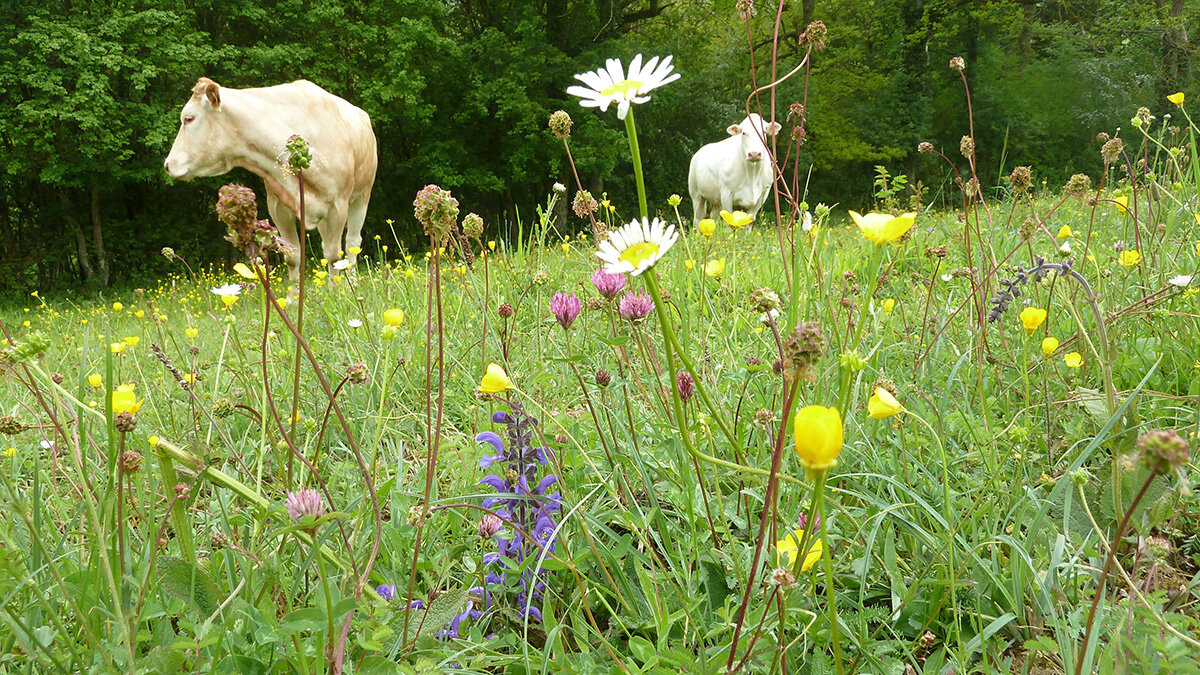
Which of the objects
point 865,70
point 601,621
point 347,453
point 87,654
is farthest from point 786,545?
point 865,70

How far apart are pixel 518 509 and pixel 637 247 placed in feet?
1.71

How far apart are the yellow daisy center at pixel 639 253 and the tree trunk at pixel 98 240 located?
58.8ft

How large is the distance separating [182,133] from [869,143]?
775 inches

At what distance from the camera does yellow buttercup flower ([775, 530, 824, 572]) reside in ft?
2.68

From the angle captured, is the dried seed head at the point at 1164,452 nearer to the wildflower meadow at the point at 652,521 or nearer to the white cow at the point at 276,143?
the wildflower meadow at the point at 652,521

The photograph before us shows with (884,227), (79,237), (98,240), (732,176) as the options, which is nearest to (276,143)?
(732,176)

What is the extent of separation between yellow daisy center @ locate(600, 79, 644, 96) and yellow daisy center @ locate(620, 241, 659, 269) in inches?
7.5

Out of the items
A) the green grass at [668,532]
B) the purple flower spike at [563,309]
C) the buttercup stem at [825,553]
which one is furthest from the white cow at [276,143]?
the buttercup stem at [825,553]

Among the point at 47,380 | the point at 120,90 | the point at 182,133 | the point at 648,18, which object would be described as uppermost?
the point at 648,18

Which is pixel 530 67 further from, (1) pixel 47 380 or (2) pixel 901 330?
(1) pixel 47 380

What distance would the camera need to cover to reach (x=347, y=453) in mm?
1714

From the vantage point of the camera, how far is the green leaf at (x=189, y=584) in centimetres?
82

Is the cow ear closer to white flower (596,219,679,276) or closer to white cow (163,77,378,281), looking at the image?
white cow (163,77,378,281)

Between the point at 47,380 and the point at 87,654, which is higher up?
the point at 47,380
